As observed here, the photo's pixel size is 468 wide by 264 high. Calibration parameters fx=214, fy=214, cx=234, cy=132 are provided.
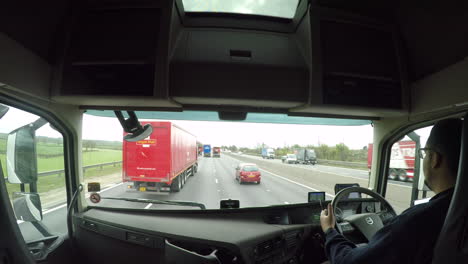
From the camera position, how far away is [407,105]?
214 centimetres

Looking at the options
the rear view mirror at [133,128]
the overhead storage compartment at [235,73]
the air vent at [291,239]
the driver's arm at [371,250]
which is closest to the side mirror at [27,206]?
the rear view mirror at [133,128]

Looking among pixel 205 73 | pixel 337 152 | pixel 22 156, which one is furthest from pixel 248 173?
pixel 22 156

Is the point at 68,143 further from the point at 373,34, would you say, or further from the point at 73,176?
the point at 373,34

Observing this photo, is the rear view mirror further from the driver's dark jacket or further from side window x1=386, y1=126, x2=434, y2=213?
side window x1=386, y1=126, x2=434, y2=213

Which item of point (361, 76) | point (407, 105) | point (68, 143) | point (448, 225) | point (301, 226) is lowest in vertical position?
point (301, 226)

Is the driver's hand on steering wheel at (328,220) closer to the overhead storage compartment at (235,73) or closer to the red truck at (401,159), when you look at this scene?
the overhead storage compartment at (235,73)

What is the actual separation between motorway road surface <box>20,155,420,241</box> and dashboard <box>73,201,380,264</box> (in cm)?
17

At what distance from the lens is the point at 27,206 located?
2.15 metres

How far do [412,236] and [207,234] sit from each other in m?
1.62

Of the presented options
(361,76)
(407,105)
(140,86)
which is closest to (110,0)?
(140,86)

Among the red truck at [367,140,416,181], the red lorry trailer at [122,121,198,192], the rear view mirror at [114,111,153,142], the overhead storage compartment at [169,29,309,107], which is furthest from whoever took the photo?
the red lorry trailer at [122,121,198,192]

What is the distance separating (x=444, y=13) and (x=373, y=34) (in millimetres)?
496

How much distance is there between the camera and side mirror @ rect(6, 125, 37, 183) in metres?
2.02

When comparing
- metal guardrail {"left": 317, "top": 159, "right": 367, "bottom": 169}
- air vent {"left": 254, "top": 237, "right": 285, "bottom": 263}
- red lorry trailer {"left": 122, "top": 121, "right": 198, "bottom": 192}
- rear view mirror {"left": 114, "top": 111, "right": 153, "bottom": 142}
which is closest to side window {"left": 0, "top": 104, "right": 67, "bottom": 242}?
rear view mirror {"left": 114, "top": 111, "right": 153, "bottom": 142}
